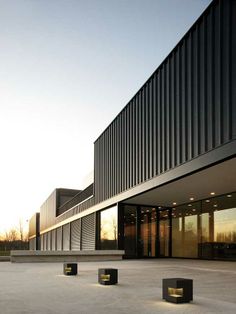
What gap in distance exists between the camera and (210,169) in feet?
60.1

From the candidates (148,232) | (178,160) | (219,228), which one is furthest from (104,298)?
(148,232)

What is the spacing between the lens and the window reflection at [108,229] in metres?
32.3

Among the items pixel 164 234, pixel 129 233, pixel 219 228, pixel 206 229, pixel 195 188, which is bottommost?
pixel 164 234

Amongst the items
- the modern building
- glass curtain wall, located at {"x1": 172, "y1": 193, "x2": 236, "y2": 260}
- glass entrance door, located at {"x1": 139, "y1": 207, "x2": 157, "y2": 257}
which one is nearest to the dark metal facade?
the modern building

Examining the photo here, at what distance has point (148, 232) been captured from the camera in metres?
32.8

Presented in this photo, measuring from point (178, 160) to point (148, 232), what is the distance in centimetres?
1396

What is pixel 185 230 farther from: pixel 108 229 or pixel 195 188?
pixel 195 188

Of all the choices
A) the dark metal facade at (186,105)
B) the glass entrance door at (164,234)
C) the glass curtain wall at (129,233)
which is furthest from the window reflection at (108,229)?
the dark metal facade at (186,105)

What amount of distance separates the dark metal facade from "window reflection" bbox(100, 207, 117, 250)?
4122 mm

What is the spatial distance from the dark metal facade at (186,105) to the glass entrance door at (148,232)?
453 centimetres

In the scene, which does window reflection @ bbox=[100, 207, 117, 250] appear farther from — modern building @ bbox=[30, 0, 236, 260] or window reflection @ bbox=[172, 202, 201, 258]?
window reflection @ bbox=[172, 202, 201, 258]

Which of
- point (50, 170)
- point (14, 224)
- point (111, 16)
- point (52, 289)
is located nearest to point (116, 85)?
point (111, 16)

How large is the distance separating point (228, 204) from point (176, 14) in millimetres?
12573

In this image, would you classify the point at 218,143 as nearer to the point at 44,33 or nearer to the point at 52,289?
the point at 52,289
